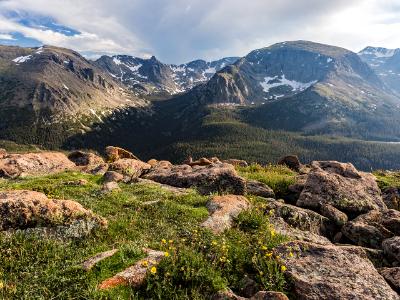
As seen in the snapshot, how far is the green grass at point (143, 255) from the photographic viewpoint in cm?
985

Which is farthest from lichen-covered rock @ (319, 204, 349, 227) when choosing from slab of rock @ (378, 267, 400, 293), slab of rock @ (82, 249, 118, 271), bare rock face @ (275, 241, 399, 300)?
slab of rock @ (82, 249, 118, 271)

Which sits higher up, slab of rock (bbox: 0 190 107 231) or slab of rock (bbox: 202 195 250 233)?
slab of rock (bbox: 0 190 107 231)

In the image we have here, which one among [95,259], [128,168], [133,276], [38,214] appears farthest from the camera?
[128,168]

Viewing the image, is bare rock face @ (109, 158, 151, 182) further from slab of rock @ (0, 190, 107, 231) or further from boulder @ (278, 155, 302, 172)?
boulder @ (278, 155, 302, 172)

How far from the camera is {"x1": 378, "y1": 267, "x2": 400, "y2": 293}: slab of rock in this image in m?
11.8

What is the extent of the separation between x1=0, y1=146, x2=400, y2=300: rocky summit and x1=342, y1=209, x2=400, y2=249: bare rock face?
0.05 metres

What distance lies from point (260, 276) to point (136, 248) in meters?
4.01

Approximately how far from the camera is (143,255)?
11.5 m

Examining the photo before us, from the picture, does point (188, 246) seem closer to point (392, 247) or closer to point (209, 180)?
point (392, 247)

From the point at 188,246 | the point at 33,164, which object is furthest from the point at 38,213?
the point at 33,164

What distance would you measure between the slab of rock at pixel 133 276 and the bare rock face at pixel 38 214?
12.9 ft

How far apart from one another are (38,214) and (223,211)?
7.74m

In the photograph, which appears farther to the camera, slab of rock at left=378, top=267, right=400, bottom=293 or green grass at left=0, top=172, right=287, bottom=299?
slab of rock at left=378, top=267, right=400, bottom=293

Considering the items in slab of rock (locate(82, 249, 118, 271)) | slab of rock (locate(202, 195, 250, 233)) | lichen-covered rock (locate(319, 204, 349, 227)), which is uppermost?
slab of rock (locate(202, 195, 250, 233))
